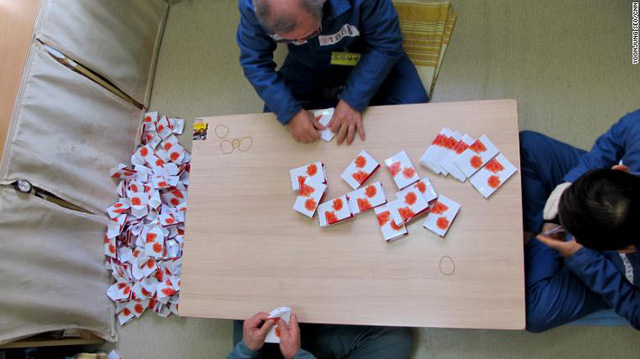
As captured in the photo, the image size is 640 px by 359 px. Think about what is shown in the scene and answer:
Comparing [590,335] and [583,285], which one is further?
[590,335]

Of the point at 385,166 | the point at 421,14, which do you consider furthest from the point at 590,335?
the point at 421,14

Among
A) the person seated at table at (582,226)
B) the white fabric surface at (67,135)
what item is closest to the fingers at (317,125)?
the person seated at table at (582,226)

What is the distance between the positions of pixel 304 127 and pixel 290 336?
65cm

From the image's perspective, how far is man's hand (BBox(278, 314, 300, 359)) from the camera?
134 cm

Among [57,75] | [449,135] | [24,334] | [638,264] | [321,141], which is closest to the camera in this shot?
[638,264]

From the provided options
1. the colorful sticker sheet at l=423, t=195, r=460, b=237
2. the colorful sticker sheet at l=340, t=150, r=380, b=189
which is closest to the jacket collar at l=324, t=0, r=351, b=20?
the colorful sticker sheet at l=340, t=150, r=380, b=189

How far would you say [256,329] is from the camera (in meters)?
1.37

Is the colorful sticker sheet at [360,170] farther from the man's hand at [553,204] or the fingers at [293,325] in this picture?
the man's hand at [553,204]

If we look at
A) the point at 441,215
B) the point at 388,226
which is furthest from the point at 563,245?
the point at 388,226

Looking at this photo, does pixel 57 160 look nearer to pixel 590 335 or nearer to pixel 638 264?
pixel 638 264

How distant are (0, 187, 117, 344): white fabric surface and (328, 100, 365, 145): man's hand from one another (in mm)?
1190

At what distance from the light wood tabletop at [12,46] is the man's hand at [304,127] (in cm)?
104

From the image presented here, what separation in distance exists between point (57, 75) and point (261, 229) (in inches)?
43.5

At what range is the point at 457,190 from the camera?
129cm
